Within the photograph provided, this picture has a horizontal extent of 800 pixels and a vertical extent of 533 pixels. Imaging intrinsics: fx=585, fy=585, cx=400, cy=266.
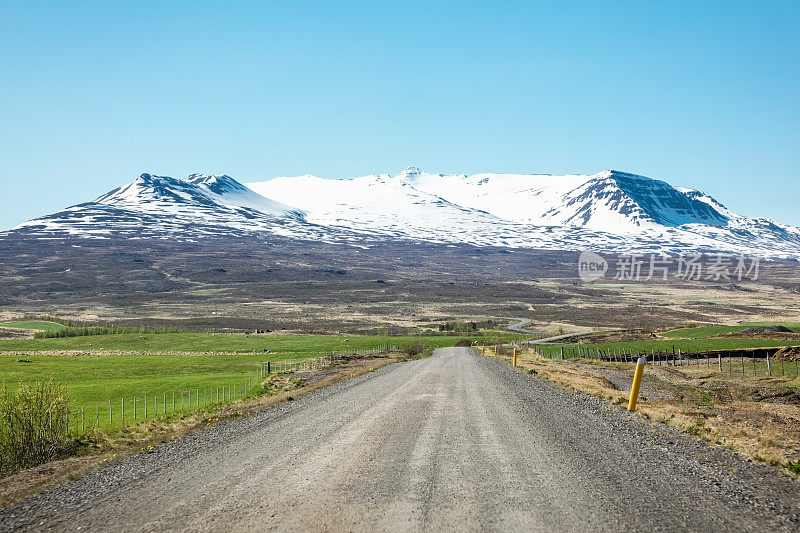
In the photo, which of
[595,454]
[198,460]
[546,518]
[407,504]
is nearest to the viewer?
[546,518]

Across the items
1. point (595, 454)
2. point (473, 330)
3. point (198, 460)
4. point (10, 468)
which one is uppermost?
point (595, 454)

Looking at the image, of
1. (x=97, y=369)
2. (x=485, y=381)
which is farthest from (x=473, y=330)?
(x=485, y=381)

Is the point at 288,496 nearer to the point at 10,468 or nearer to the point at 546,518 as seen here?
the point at 546,518

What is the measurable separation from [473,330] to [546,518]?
12400 cm

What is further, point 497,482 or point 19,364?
point 19,364

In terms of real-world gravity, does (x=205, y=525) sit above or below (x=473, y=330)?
above

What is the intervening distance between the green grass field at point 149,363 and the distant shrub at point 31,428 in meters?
12.4

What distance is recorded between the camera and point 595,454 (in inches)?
461

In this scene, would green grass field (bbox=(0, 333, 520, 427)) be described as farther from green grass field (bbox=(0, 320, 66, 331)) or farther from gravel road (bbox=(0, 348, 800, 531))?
green grass field (bbox=(0, 320, 66, 331))

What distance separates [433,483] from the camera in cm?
958

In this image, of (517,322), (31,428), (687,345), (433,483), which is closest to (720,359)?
(687,345)

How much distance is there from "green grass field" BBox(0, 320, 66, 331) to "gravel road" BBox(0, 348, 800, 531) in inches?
5980

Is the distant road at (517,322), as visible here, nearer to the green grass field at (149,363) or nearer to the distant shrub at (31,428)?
the green grass field at (149,363)

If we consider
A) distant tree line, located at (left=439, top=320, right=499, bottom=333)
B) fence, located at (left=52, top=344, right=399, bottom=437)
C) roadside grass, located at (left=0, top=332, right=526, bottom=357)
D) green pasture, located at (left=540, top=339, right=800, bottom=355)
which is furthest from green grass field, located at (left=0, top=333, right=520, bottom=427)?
green pasture, located at (left=540, top=339, right=800, bottom=355)
